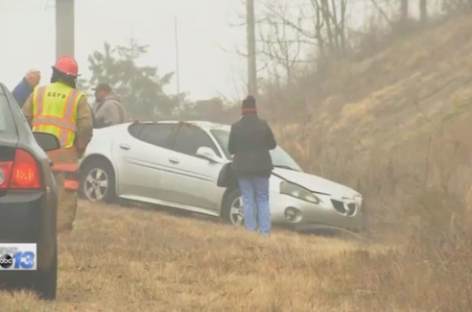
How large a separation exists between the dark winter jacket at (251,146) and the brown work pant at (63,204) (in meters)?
3.31

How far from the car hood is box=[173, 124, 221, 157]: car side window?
0.96 metres

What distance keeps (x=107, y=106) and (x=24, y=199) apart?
30.0ft

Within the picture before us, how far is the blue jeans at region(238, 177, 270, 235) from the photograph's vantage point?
12.2 meters

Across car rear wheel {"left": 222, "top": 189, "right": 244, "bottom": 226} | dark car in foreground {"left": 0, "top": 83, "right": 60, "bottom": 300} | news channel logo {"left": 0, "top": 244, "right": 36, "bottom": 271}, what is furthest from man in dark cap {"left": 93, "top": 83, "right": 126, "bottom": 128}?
news channel logo {"left": 0, "top": 244, "right": 36, "bottom": 271}

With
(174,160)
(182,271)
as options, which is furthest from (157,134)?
(182,271)

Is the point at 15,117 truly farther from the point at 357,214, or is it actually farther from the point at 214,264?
the point at 357,214

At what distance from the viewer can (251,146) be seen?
40.0ft

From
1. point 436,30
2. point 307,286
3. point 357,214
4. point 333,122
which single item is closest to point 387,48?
point 436,30

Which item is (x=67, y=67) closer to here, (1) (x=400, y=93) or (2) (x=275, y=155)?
(2) (x=275, y=155)

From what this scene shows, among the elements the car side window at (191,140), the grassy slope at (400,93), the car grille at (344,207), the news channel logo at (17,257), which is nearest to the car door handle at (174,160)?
the car side window at (191,140)

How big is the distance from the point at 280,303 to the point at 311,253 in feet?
9.07

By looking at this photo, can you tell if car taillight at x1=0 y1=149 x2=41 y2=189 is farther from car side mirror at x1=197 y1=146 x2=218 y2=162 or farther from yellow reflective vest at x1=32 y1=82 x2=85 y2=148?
car side mirror at x1=197 y1=146 x2=218 y2=162

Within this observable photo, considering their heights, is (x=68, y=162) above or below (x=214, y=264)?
above

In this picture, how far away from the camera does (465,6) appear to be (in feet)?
91.1
